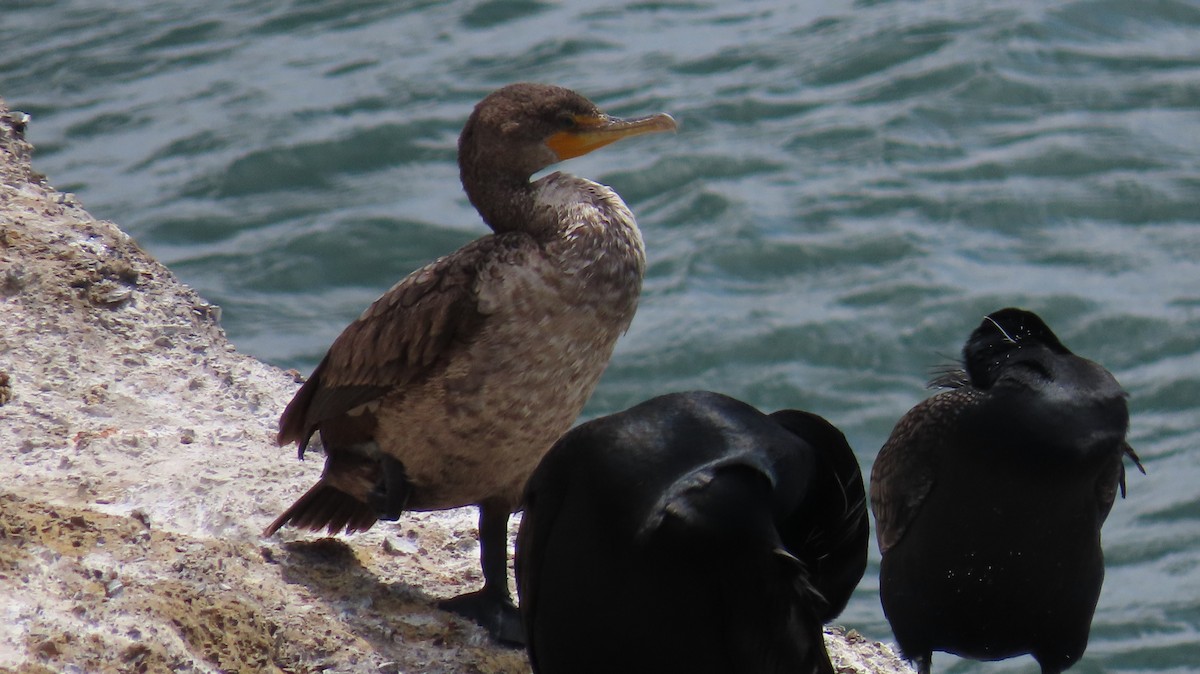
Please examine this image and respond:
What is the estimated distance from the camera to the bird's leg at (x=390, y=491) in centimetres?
396

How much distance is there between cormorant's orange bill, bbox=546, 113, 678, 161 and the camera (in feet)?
14.0

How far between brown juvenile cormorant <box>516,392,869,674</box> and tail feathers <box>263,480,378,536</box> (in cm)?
69

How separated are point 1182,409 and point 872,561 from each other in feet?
6.41

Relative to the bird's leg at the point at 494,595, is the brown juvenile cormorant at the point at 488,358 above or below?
above

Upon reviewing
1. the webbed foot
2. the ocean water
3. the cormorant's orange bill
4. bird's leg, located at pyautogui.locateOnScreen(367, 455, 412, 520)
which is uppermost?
the cormorant's orange bill

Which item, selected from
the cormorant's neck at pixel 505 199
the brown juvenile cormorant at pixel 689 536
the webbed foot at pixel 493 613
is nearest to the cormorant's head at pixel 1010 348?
the brown juvenile cormorant at pixel 689 536

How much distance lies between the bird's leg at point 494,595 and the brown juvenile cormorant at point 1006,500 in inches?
40.3

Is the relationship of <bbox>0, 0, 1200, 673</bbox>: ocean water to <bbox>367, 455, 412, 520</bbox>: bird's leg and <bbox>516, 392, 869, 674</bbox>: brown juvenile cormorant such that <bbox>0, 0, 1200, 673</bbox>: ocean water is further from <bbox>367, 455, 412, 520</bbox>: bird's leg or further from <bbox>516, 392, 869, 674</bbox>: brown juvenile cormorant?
<bbox>516, 392, 869, 674</bbox>: brown juvenile cormorant

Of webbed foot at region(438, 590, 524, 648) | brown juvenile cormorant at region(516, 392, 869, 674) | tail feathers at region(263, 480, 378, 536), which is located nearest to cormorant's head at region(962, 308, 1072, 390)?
brown juvenile cormorant at region(516, 392, 869, 674)

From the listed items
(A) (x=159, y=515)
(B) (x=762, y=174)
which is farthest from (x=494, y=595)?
(B) (x=762, y=174)

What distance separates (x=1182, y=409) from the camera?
8234mm

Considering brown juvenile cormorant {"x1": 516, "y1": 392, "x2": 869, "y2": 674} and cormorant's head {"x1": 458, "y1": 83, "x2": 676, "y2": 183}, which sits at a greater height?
cormorant's head {"x1": 458, "y1": 83, "x2": 676, "y2": 183}

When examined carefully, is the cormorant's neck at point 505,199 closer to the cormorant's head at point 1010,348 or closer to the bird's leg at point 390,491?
the bird's leg at point 390,491

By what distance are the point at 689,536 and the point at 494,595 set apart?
904 mm
